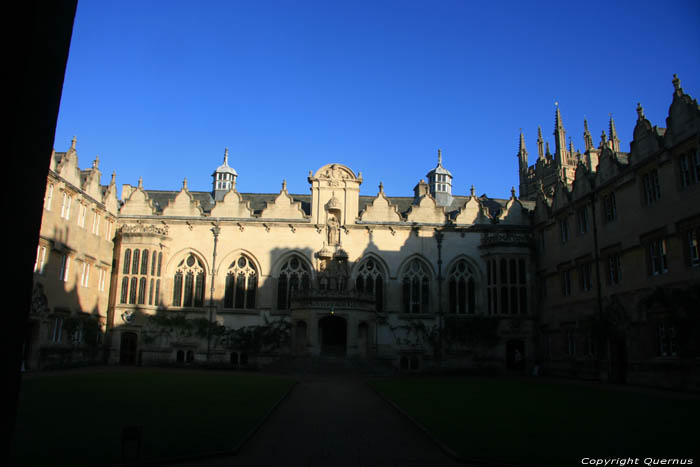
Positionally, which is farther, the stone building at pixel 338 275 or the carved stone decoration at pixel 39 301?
the stone building at pixel 338 275

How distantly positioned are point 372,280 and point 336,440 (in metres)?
28.5

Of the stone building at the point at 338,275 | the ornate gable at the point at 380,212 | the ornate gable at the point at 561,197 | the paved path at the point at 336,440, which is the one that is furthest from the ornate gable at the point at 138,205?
the ornate gable at the point at 561,197

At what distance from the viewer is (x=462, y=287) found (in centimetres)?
3975

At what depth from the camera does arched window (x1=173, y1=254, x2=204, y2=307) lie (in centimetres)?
3900

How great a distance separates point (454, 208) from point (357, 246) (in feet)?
35.3

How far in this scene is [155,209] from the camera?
4062 centimetres

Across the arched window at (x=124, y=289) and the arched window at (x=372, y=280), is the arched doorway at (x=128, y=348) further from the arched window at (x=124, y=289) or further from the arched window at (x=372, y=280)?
the arched window at (x=372, y=280)

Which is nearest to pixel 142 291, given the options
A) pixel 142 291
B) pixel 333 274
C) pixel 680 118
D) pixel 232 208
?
pixel 142 291

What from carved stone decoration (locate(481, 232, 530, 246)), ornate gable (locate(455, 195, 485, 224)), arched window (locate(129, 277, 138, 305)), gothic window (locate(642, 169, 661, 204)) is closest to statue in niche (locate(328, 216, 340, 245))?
ornate gable (locate(455, 195, 485, 224))

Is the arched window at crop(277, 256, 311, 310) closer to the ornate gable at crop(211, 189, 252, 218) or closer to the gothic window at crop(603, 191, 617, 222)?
the ornate gable at crop(211, 189, 252, 218)

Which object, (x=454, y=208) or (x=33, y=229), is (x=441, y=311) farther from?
(x=33, y=229)

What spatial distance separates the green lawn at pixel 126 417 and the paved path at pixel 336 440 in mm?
541

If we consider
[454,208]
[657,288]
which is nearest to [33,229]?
[657,288]

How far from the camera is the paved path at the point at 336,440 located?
9.20m
